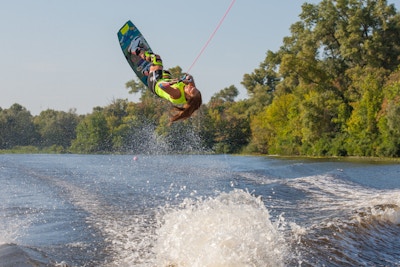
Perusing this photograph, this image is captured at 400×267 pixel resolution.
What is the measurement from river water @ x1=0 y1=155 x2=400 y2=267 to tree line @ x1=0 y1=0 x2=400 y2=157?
78.4ft

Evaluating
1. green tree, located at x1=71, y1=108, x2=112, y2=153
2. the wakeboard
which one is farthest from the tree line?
the wakeboard

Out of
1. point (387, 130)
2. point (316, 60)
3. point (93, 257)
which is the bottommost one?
point (93, 257)

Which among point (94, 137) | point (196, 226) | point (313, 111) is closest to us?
point (196, 226)

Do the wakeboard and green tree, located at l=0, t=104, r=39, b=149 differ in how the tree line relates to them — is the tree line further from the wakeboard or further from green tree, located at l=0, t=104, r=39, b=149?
the wakeboard

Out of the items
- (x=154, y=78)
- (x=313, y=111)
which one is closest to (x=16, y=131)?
(x=313, y=111)

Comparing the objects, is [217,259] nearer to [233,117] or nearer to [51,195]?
[51,195]

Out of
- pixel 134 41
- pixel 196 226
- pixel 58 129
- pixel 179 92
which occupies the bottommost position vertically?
pixel 196 226

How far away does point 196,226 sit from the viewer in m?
6.82

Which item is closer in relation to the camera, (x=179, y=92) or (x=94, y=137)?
(x=179, y=92)

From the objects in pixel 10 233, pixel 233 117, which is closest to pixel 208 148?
pixel 233 117

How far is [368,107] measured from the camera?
39.3 metres

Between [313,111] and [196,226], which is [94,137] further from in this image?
[196,226]

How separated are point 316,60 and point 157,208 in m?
37.7

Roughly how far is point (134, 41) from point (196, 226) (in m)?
3.40
